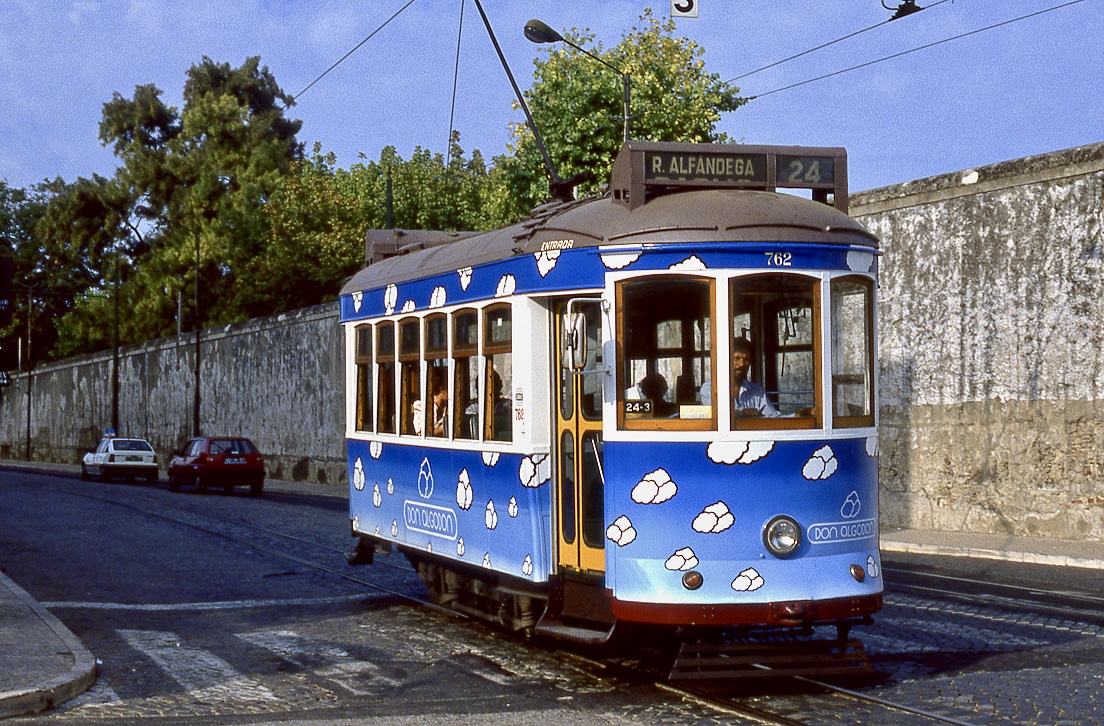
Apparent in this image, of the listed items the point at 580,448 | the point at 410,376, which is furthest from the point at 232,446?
the point at 580,448

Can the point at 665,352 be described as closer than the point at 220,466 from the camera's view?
Yes

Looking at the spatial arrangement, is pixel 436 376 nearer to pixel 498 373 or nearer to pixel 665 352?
pixel 498 373

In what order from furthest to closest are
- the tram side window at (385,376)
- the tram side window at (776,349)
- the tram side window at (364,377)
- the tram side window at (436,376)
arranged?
the tram side window at (364,377), the tram side window at (385,376), the tram side window at (436,376), the tram side window at (776,349)

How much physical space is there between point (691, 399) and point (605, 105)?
2564 centimetres

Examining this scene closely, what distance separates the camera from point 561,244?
9.09m

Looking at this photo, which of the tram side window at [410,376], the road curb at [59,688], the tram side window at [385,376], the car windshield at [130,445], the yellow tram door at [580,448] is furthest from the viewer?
the car windshield at [130,445]

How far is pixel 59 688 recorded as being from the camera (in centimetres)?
839

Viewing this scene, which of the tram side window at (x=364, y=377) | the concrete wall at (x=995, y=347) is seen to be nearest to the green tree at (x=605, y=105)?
the concrete wall at (x=995, y=347)

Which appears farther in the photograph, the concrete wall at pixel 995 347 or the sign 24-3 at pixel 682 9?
the concrete wall at pixel 995 347

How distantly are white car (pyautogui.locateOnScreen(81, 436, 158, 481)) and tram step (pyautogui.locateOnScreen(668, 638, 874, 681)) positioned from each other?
36.1m

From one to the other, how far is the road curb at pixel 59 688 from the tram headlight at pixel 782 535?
4228mm

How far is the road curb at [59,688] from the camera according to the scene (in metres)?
8.00

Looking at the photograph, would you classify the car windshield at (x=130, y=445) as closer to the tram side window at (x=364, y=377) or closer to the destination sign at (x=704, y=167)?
the tram side window at (x=364, y=377)

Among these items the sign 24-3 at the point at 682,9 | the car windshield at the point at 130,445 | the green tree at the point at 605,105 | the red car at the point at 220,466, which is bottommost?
the red car at the point at 220,466
